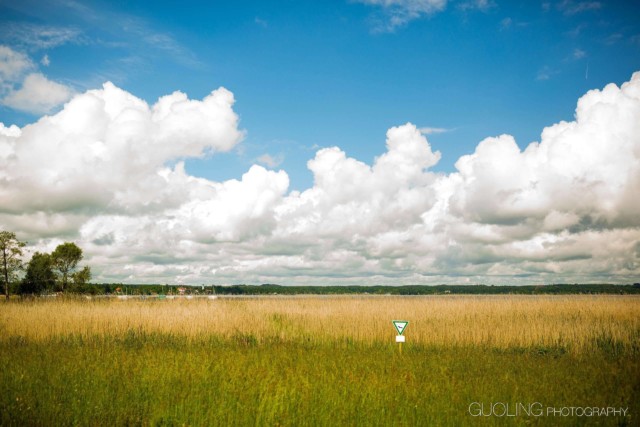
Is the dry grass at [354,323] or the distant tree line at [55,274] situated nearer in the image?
the dry grass at [354,323]

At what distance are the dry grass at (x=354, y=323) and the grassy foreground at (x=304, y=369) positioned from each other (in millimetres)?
86

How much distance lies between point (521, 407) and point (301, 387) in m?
4.10

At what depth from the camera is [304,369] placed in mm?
10523

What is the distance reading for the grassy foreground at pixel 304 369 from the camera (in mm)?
7262

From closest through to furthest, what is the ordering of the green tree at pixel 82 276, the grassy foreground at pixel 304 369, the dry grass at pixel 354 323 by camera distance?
the grassy foreground at pixel 304 369 < the dry grass at pixel 354 323 < the green tree at pixel 82 276

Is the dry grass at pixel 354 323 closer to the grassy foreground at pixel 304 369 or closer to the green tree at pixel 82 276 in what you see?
the grassy foreground at pixel 304 369

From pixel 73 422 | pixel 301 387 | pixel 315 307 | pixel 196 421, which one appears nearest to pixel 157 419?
pixel 196 421

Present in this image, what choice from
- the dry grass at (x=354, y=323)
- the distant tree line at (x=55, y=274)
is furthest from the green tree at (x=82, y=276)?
the dry grass at (x=354, y=323)

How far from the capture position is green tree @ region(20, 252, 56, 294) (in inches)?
2215

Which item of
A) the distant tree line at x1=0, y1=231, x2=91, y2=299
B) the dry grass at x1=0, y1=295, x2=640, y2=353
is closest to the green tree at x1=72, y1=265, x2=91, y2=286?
the distant tree line at x1=0, y1=231, x2=91, y2=299

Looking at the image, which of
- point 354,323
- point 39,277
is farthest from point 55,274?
point 354,323

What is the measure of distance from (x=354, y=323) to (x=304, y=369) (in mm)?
8415

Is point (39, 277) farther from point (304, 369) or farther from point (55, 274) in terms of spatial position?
point (304, 369)

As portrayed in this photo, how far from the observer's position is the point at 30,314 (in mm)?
18703
